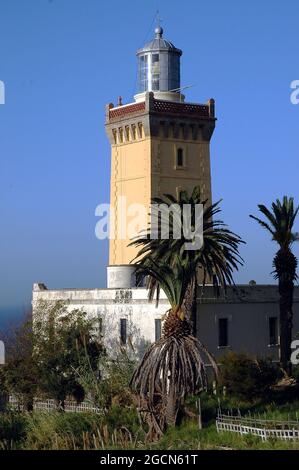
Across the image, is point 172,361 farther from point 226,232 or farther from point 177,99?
point 177,99

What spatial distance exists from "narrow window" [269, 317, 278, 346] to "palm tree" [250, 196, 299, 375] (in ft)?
12.4

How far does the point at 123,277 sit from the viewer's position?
5053 cm

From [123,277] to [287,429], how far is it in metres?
18.7

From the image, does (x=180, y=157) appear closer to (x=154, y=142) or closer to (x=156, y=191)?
(x=154, y=142)

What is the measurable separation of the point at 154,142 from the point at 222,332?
11.1 meters

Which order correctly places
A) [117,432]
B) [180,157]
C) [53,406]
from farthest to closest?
1. [180,157]
2. [53,406]
3. [117,432]

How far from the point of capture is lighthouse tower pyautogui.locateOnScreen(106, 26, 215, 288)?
173ft

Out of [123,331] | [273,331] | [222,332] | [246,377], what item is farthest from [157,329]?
[246,377]

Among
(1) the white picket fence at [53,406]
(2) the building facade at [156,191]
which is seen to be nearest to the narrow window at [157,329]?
(2) the building facade at [156,191]

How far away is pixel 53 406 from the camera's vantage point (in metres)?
45.3

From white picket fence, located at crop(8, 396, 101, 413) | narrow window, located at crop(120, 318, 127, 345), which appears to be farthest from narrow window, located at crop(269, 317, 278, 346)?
white picket fence, located at crop(8, 396, 101, 413)

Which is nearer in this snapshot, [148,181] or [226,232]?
[226,232]
